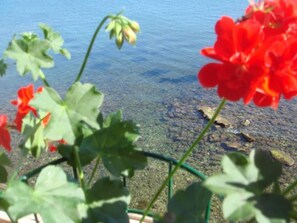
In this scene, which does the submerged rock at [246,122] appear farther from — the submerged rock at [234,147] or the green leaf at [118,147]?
the green leaf at [118,147]

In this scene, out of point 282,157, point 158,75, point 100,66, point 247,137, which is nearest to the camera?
point 282,157

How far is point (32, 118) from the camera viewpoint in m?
0.72

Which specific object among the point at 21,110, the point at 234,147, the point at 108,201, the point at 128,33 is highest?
the point at 128,33

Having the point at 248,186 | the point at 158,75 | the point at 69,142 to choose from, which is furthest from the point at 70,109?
the point at 158,75

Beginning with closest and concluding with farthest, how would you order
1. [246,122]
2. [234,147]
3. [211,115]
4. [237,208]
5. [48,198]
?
[237,208]
[48,198]
[234,147]
[246,122]
[211,115]

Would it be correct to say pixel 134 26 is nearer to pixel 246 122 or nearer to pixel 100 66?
pixel 246 122

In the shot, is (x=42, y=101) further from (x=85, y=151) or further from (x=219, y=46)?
(x=219, y=46)

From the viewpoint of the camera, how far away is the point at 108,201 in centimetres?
70

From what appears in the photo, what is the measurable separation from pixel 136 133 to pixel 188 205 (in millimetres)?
179

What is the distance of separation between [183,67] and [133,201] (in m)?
2.14

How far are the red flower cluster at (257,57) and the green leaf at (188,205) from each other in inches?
5.4

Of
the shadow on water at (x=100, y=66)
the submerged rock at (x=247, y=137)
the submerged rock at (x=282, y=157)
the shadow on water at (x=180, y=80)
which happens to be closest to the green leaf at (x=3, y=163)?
the submerged rock at (x=282, y=157)

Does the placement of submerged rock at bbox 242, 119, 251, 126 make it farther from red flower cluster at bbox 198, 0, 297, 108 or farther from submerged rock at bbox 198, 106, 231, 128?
Result: red flower cluster at bbox 198, 0, 297, 108

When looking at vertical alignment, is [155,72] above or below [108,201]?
below
